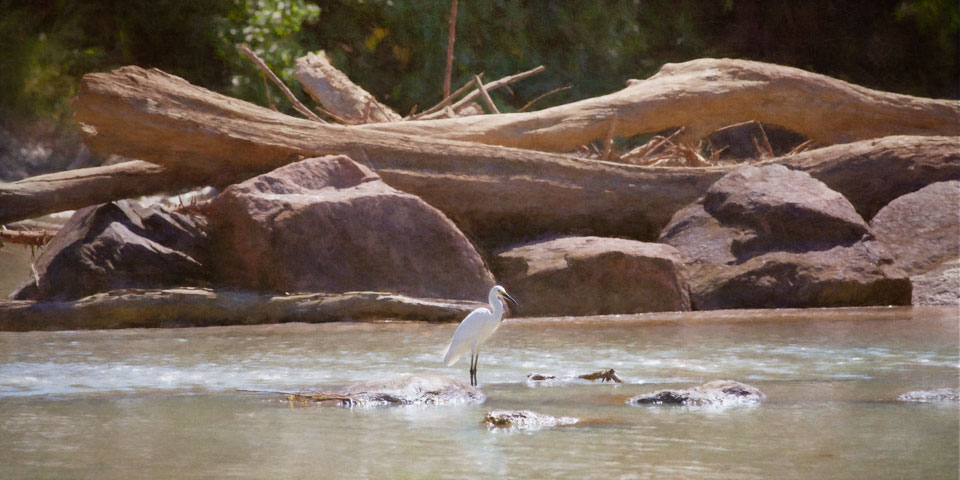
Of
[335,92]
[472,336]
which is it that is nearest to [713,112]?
[335,92]

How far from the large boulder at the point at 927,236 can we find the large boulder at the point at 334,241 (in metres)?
3.54

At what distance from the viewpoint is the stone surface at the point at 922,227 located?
32.0 ft

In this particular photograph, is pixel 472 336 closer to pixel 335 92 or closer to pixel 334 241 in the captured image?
pixel 334 241

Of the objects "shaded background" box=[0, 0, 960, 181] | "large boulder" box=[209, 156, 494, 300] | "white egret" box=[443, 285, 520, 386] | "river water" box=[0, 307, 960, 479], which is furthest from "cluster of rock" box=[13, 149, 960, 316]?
"shaded background" box=[0, 0, 960, 181]

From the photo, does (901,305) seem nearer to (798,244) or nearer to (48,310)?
(798,244)

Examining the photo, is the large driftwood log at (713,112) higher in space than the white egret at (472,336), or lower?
higher

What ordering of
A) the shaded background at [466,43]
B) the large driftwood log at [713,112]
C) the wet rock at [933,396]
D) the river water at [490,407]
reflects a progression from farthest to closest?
the shaded background at [466,43], the large driftwood log at [713,112], the wet rock at [933,396], the river water at [490,407]

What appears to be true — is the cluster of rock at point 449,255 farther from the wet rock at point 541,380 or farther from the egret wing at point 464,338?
the wet rock at point 541,380

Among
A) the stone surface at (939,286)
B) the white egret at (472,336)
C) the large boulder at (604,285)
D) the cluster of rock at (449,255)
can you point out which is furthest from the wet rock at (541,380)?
the stone surface at (939,286)

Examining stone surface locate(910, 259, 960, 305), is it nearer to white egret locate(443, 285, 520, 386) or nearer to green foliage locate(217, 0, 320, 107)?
white egret locate(443, 285, 520, 386)

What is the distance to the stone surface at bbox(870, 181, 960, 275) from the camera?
9.77 metres

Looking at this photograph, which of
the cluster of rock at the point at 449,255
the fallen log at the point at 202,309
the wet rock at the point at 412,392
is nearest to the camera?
the wet rock at the point at 412,392

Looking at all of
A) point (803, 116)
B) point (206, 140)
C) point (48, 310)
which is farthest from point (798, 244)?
point (48, 310)

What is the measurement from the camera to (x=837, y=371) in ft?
19.4
